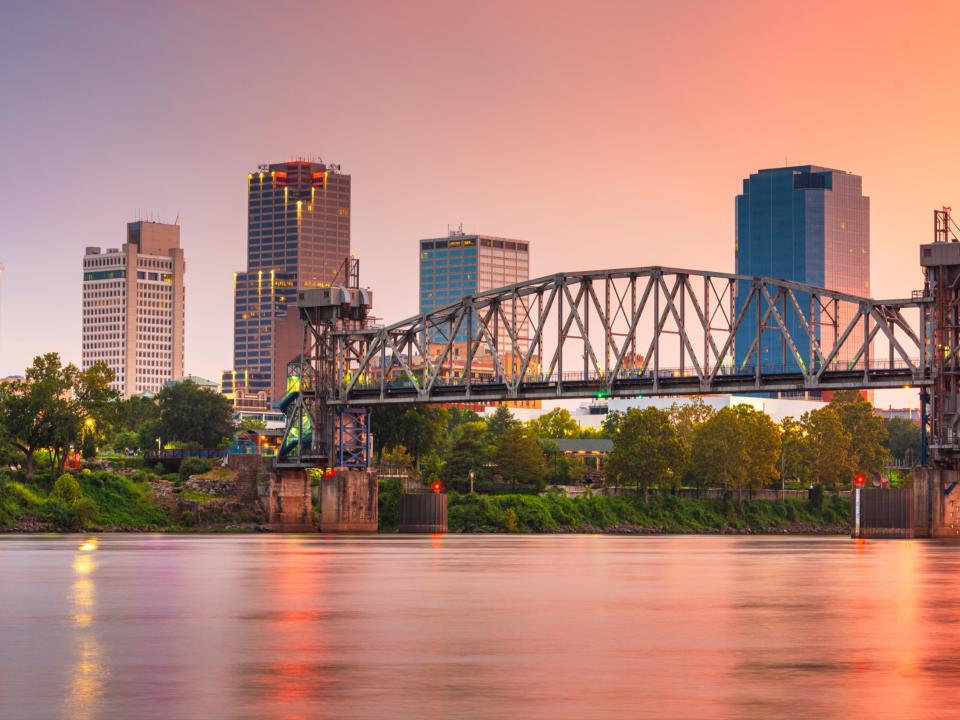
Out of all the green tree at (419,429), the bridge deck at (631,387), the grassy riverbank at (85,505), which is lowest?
the grassy riverbank at (85,505)

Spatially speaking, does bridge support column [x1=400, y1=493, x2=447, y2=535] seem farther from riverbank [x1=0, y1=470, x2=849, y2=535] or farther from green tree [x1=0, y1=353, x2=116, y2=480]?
green tree [x1=0, y1=353, x2=116, y2=480]

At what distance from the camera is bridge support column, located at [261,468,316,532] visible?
16662 cm

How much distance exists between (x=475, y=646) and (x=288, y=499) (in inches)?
5482

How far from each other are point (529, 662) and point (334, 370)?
146 m

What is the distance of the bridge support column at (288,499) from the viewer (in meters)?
167

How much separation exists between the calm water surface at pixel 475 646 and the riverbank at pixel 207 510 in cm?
8970

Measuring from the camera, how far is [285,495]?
6624 inches

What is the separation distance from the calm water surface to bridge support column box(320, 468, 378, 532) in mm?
102192

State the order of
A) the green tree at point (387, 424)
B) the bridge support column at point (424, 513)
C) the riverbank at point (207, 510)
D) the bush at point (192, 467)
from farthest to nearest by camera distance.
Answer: the green tree at point (387, 424) < the bush at point (192, 467) < the bridge support column at point (424, 513) < the riverbank at point (207, 510)

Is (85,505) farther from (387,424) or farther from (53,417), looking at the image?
(387,424)

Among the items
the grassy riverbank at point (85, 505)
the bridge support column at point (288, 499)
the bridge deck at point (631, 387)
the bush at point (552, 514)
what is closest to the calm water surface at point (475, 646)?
the bridge deck at point (631, 387)

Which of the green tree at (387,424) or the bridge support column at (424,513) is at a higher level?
the green tree at (387,424)

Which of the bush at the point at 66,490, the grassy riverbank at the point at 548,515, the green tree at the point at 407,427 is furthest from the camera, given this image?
the green tree at the point at 407,427

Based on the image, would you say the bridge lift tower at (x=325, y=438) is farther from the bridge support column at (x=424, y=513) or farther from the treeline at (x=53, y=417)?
the treeline at (x=53, y=417)
